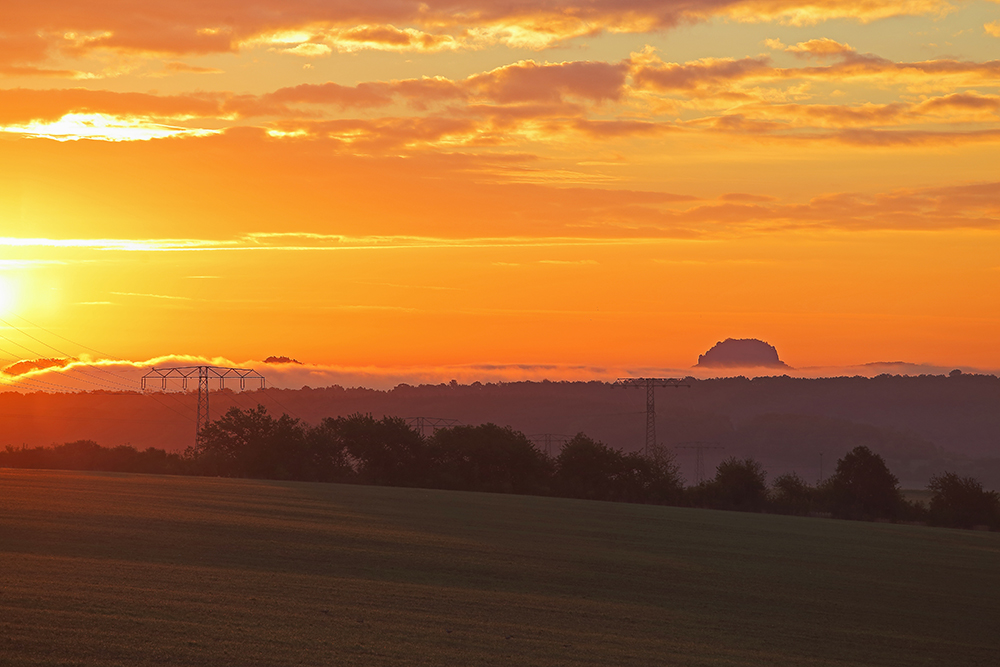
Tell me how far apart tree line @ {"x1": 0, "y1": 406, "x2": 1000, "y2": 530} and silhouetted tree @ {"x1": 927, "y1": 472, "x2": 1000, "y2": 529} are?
0.40 feet

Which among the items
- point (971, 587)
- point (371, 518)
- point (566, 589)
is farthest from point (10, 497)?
point (971, 587)

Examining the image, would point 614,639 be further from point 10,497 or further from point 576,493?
point 576,493

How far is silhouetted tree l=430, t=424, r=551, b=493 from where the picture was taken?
137375 millimetres

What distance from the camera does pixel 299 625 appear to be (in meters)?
25.6

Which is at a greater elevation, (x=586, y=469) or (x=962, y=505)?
(x=586, y=469)

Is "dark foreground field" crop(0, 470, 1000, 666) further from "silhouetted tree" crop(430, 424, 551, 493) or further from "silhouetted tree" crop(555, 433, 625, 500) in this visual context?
"silhouetted tree" crop(430, 424, 551, 493)

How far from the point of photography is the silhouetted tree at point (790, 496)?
128375 millimetres

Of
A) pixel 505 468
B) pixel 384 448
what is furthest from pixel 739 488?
pixel 384 448

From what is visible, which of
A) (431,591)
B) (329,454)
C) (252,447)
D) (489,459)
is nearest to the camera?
(431,591)

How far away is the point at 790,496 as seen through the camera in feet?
430

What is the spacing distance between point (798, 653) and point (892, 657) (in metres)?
3.63

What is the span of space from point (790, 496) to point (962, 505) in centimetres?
2047

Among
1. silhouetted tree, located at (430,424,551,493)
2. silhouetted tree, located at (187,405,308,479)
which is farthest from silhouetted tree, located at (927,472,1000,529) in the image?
silhouetted tree, located at (187,405,308,479)

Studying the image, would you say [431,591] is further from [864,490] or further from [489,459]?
[864,490]
